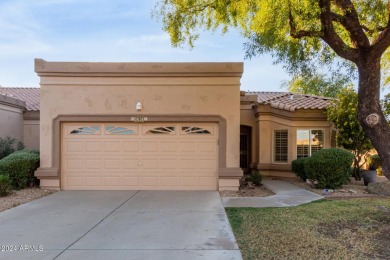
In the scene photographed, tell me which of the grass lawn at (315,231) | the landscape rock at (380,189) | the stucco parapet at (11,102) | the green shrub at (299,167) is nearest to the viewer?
the grass lawn at (315,231)

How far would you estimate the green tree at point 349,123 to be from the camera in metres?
14.1

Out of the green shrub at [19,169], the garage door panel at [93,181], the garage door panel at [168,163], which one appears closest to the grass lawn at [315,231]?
the garage door panel at [168,163]

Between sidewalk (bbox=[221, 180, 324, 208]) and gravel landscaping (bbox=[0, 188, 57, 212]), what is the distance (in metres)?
5.96

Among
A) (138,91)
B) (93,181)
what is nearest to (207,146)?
(138,91)

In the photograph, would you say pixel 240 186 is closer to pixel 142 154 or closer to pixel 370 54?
pixel 142 154

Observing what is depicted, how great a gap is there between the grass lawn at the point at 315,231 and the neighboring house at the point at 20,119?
505 inches

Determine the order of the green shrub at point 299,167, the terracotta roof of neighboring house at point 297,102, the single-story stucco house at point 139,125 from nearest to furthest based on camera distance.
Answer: the single-story stucco house at point 139,125 → the green shrub at point 299,167 → the terracotta roof of neighboring house at point 297,102

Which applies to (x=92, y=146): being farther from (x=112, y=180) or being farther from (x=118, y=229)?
(x=118, y=229)

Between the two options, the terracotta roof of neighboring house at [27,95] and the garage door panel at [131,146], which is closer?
the garage door panel at [131,146]

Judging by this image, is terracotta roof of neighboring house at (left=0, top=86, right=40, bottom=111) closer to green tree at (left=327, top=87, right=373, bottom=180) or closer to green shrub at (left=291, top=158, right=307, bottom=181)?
green shrub at (left=291, top=158, right=307, bottom=181)

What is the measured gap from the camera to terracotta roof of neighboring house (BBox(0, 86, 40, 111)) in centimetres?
1932

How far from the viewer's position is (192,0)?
10.6m

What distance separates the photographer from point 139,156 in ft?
41.7

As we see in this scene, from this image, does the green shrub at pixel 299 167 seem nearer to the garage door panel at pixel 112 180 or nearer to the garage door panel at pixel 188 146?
the garage door panel at pixel 188 146
